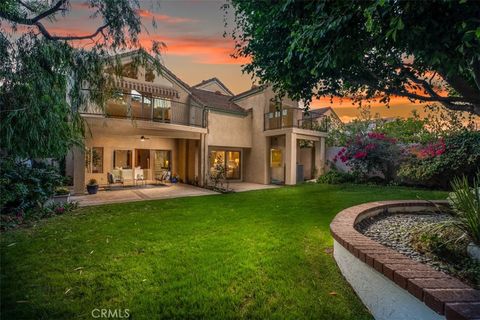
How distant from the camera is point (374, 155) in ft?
47.8

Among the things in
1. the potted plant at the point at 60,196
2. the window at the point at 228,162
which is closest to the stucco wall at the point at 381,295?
the potted plant at the point at 60,196

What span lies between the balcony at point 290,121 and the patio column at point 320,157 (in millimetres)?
1012

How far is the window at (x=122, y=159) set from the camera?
1620cm

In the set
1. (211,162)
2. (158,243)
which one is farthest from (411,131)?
(158,243)

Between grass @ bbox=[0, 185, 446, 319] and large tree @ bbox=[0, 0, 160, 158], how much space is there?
2329 mm

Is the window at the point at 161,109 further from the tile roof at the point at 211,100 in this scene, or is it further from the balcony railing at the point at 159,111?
the tile roof at the point at 211,100

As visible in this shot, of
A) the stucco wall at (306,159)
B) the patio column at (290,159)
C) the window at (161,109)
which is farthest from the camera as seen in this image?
the stucco wall at (306,159)

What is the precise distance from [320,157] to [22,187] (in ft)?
55.9

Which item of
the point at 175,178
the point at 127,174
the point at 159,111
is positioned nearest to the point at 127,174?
the point at 127,174

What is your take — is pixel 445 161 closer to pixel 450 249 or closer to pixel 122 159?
pixel 450 249

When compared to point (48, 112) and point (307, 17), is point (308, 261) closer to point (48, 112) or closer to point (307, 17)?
point (307, 17)

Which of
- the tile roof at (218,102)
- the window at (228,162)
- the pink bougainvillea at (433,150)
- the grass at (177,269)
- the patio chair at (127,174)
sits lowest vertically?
the grass at (177,269)

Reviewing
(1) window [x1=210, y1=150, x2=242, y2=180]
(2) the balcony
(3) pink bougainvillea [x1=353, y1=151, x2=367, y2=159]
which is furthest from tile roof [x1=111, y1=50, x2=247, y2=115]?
(3) pink bougainvillea [x1=353, y1=151, x2=367, y2=159]

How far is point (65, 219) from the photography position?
305 inches
